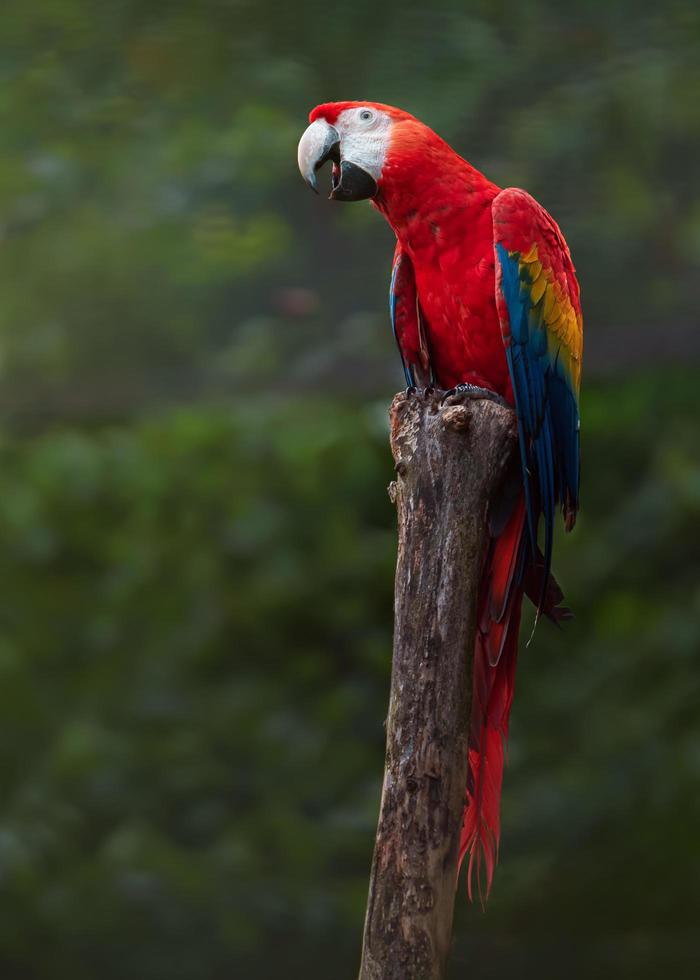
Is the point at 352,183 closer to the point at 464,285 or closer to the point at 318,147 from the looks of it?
the point at 318,147

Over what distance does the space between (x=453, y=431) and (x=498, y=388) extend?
0.23 metres

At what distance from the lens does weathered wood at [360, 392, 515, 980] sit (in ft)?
3.54

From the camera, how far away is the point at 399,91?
252 centimetres

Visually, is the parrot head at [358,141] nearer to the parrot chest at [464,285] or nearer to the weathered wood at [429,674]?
the parrot chest at [464,285]

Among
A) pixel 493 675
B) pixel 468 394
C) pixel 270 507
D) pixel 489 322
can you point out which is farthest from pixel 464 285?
pixel 270 507

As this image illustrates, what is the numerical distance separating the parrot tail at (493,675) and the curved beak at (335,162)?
432 millimetres

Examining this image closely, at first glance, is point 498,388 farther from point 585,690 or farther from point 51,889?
point 51,889

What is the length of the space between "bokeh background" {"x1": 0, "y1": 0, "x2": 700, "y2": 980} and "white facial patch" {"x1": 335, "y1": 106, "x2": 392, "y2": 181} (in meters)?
1.21

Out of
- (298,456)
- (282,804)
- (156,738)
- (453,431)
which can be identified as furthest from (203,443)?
(453,431)

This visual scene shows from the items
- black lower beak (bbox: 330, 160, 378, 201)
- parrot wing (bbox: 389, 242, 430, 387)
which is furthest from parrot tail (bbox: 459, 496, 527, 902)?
black lower beak (bbox: 330, 160, 378, 201)

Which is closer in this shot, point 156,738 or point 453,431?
point 453,431

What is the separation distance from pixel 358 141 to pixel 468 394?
37 cm

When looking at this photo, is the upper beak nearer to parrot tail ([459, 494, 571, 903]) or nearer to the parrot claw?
the parrot claw

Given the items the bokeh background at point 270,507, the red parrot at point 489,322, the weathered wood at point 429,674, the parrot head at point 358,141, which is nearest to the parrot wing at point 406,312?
the red parrot at point 489,322
